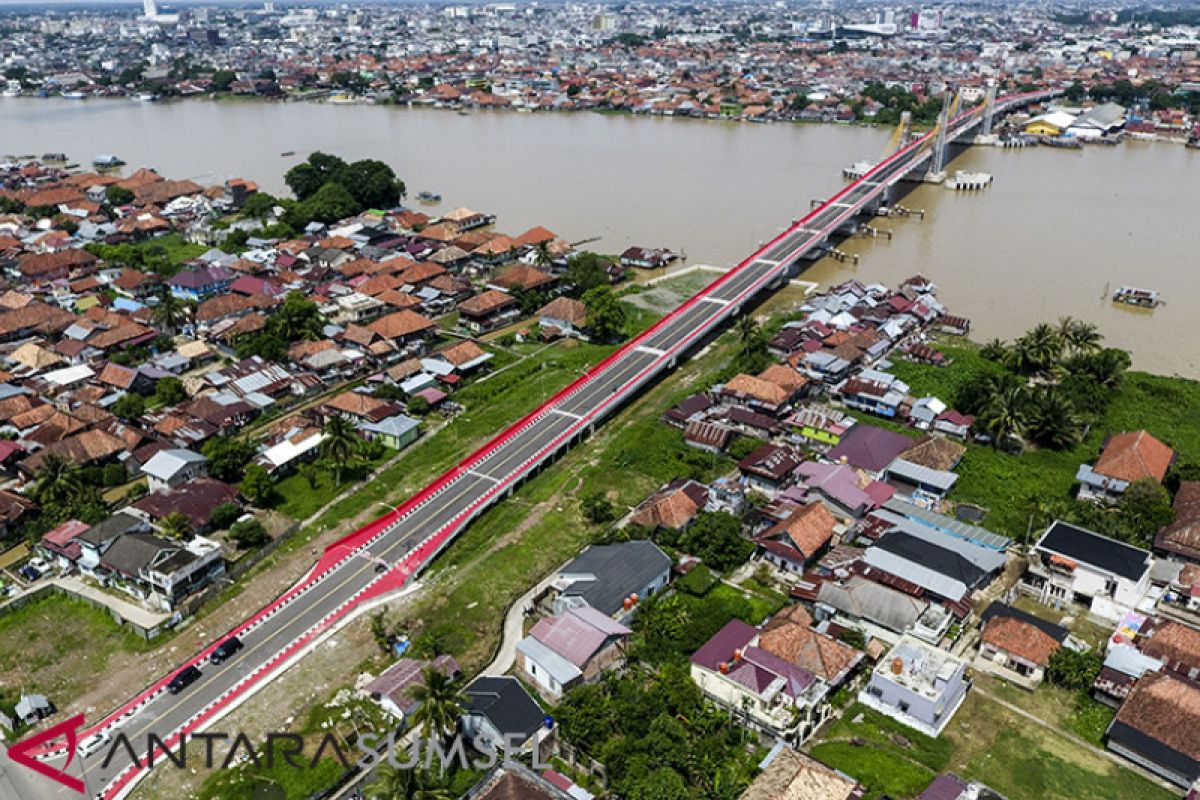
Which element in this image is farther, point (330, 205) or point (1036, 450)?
point (330, 205)

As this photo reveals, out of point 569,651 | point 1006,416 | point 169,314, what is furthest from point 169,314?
point 1006,416

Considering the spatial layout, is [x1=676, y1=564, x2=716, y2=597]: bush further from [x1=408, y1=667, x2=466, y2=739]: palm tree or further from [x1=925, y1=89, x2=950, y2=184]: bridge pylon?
[x1=925, y1=89, x2=950, y2=184]: bridge pylon

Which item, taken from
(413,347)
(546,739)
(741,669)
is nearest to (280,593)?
(546,739)

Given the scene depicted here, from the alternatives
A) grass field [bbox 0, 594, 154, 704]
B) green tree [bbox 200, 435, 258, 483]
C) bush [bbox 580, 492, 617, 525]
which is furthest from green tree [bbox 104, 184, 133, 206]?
bush [bbox 580, 492, 617, 525]

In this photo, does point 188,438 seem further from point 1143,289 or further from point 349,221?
point 1143,289

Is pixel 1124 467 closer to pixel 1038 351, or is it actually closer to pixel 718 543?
pixel 1038 351

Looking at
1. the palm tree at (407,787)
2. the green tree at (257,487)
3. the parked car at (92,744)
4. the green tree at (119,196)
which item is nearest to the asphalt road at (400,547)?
the parked car at (92,744)
